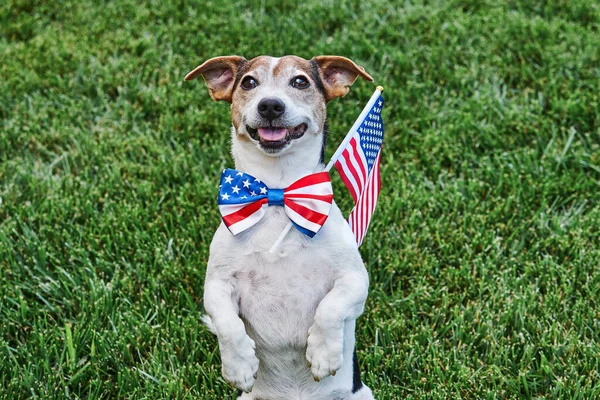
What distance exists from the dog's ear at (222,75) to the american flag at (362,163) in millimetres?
637

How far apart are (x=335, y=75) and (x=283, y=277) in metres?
1.08

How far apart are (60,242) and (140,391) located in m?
1.49

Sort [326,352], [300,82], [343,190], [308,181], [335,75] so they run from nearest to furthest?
[326,352] → [308,181] → [300,82] → [335,75] → [343,190]

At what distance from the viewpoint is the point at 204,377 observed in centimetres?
420

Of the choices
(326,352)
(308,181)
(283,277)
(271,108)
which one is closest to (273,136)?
(271,108)

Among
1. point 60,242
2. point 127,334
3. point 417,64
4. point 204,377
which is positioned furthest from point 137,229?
point 417,64

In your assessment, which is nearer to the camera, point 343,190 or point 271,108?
point 271,108

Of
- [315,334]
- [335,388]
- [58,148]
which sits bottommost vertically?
[58,148]

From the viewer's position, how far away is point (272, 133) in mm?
3391

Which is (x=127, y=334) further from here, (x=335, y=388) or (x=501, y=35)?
(x=501, y=35)

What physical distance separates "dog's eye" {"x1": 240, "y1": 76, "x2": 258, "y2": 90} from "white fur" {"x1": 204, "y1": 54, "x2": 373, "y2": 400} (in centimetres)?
7

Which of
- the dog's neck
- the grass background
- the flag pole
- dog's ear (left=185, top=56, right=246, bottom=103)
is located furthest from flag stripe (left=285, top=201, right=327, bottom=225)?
the grass background

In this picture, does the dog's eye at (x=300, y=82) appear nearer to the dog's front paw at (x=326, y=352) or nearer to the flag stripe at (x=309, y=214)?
the flag stripe at (x=309, y=214)

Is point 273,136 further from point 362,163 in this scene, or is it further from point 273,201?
point 362,163
